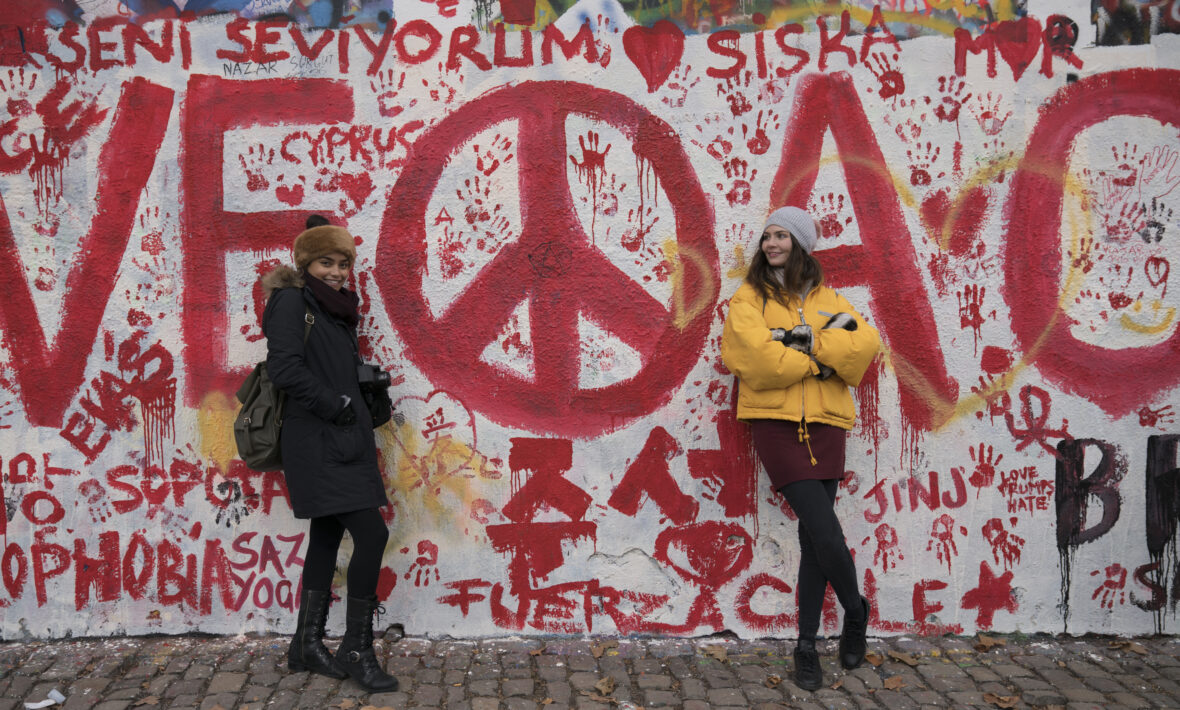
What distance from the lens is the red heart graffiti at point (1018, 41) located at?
412 centimetres

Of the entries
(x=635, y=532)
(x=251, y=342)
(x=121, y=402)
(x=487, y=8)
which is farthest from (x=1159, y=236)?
(x=121, y=402)

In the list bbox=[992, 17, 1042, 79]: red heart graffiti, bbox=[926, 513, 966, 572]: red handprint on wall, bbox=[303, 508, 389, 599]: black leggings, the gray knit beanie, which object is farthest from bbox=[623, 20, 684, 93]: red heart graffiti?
bbox=[926, 513, 966, 572]: red handprint on wall

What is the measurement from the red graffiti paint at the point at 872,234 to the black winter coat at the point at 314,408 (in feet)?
7.21

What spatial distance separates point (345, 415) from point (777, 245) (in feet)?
6.55

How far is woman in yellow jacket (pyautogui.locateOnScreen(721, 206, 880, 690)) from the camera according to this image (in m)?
3.62

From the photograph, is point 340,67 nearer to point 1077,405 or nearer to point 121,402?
point 121,402

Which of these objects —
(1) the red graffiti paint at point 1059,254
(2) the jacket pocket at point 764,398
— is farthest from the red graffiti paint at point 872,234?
(2) the jacket pocket at point 764,398

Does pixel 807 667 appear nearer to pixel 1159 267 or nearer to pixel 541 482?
pixel 541 482

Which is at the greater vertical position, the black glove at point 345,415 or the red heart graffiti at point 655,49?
the red heart graffiti at point 655,49

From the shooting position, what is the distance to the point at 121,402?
13.5 ft

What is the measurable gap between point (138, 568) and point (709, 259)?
10.4ft

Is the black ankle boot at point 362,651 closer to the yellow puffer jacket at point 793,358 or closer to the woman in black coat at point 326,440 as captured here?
the woman in black coat at point 326,440

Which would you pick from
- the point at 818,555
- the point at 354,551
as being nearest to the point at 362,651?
the point at 354,551

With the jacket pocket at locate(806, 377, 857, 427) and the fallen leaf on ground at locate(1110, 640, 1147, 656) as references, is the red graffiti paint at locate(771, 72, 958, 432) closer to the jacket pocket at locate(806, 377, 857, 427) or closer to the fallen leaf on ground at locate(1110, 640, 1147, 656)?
the jacket pocket at locate(806, 377, 857, 427)
